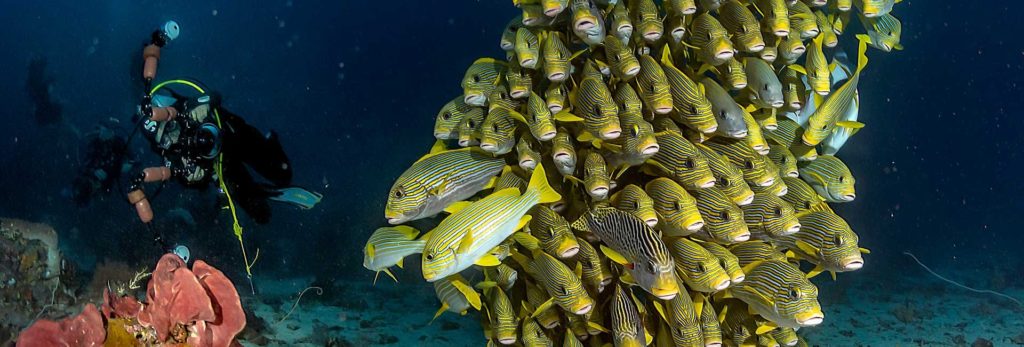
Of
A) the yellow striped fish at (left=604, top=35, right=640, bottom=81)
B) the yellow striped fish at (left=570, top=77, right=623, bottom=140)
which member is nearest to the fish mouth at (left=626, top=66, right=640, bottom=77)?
the yellow striped fish at (left=604, top=35, right=640, bottom=81)

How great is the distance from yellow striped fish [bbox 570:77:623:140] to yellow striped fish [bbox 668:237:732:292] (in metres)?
0.56

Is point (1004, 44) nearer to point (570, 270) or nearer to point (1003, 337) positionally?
point (1003, 337)

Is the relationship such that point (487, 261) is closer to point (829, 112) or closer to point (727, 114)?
point (727, 114)

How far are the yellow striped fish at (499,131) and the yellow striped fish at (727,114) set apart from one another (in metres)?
0.86

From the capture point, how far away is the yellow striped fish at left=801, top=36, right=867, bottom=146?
3.13 metres

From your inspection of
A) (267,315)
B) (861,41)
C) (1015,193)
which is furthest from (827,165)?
(1015,193)

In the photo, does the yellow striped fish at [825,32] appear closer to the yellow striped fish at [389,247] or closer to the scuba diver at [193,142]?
the yellow striped fish at [389,247]

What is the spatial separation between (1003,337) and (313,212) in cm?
1733

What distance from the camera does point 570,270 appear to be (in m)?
2.62

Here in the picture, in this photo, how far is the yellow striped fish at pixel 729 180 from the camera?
2.64 metres

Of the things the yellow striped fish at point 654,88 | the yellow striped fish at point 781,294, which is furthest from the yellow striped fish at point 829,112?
the yellow striped fish at point 654,88

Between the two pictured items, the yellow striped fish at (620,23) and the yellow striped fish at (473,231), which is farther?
the yellow striped fish at (620,23)

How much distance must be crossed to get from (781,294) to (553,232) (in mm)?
973

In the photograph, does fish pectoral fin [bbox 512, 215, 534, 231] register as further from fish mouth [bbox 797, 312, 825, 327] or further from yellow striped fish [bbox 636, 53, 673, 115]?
fish mouth [bbox 797, 312, 825, 327]
